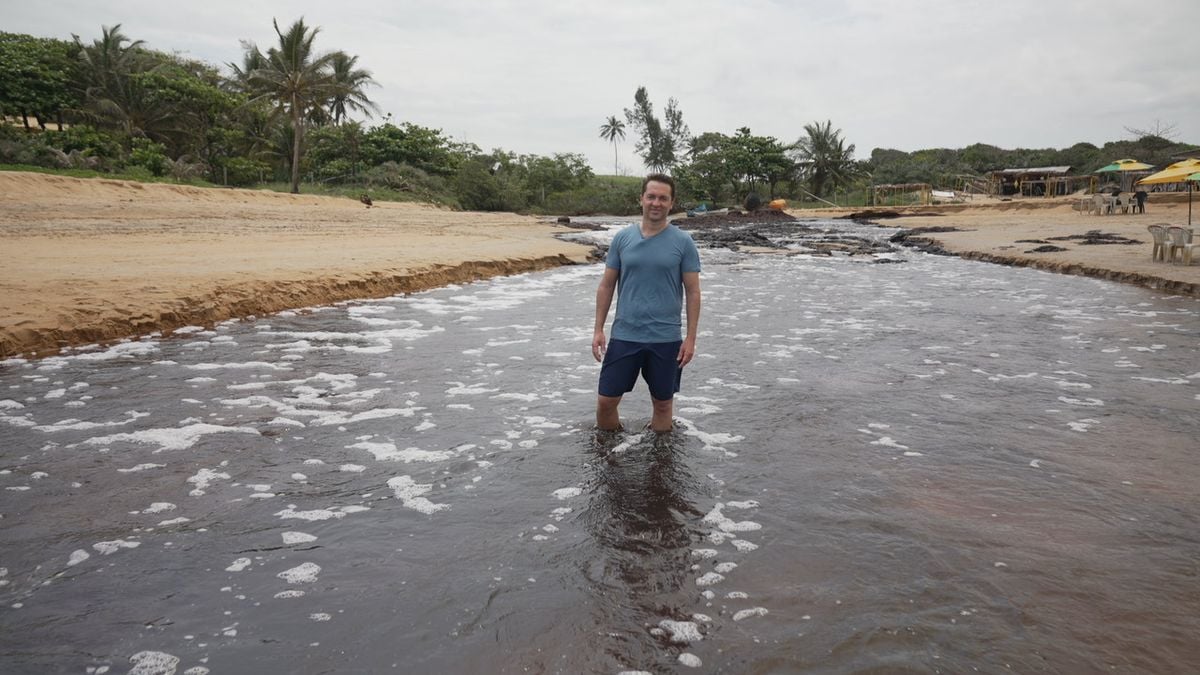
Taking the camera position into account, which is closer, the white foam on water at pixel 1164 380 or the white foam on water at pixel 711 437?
the white foam on water at pixel 711 437

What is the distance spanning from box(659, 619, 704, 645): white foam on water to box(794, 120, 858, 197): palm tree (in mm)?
61938

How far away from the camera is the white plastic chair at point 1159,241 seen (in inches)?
512

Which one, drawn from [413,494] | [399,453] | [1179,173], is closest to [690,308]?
[413,494]

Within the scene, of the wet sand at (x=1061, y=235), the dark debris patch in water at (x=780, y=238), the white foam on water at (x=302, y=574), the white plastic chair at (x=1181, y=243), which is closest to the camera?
the white foam on water at (x=302, y=574)

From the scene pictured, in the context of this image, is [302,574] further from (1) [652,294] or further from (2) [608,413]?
(1) [652,294]

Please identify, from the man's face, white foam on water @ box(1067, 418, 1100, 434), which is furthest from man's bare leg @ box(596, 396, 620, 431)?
white foam on water @ box(1067, 418, 1100, 434)

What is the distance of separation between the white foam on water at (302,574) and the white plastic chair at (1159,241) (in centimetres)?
1601

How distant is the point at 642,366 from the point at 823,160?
6031 centimetres

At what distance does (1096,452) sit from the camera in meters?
4.32

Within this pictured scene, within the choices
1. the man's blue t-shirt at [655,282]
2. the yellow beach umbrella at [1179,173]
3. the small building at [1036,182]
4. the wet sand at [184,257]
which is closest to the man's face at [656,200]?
the man's blue t-shirt at [655,282]

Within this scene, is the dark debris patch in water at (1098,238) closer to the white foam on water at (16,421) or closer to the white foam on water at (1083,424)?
the white foam on water at (1083,424)

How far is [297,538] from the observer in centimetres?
324

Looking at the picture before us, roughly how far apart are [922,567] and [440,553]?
2.21 metres

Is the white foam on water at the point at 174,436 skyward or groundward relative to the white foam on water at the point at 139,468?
skyward
